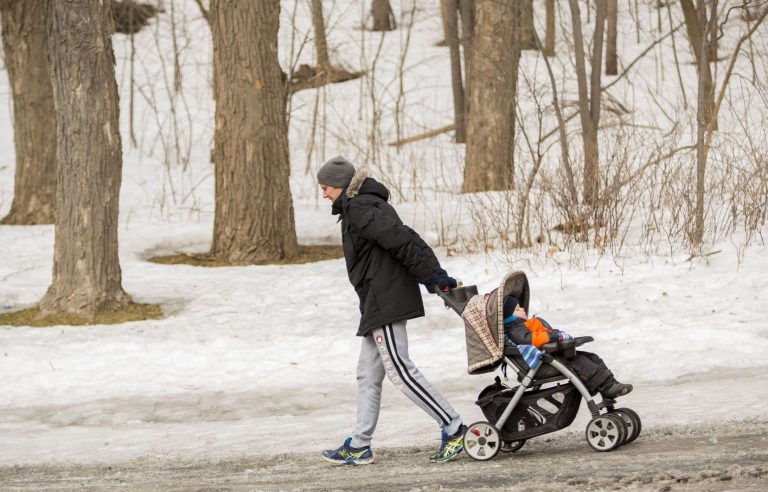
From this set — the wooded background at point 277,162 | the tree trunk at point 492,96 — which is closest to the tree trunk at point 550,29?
the wooded background at point 277,162

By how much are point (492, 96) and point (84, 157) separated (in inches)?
291

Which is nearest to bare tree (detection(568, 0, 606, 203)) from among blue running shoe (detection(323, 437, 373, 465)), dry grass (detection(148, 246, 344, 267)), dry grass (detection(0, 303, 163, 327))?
dry grass (detection(148, 246, 344, 267))

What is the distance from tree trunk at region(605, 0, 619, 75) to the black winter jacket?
20671 mm

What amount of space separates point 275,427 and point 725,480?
378 centimetres

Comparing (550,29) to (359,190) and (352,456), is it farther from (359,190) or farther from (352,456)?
(352,456)

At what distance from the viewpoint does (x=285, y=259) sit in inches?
547

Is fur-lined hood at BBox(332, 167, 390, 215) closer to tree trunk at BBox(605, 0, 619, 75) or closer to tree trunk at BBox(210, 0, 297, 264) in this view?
tree trunk at BBox(210, 0, 297, 264)

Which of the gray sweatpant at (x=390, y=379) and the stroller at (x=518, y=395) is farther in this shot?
the gray sweatpant at (x=390, y=379)

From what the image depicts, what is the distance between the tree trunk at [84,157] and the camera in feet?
36.5

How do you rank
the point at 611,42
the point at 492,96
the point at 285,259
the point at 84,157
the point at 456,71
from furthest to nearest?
the point at 611,42 < the point at 456,71 < the point at 492,96 < the point at 285,259 < the point at 84,157

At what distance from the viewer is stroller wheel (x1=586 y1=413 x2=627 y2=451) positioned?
6.02 m

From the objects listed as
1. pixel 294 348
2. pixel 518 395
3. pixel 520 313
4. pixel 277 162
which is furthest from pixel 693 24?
pixel 518 395

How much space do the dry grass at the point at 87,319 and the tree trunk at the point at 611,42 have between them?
16948mm

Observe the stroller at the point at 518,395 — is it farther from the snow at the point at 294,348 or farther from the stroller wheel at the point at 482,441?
the snow at the point at 294,348
